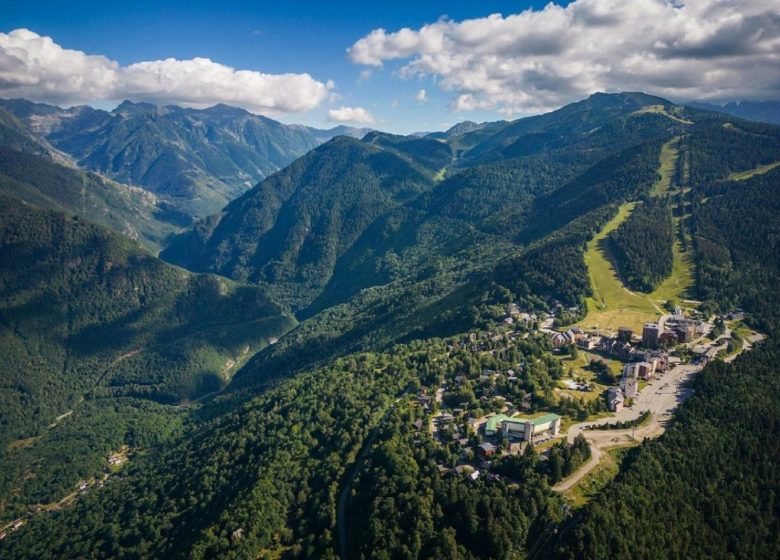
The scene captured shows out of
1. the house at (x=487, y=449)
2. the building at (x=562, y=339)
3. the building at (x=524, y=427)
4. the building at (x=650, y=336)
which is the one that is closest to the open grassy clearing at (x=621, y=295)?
the building at (x=650, y=336)

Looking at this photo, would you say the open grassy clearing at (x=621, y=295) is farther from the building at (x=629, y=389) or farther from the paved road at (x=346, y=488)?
the paved road at (x=346, y=488)

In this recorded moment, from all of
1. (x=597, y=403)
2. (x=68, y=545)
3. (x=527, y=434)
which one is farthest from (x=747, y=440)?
(x=68, y=545)

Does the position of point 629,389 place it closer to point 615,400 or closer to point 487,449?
point 615,400

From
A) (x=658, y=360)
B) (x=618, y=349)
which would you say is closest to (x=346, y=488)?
(x=618, y=349)

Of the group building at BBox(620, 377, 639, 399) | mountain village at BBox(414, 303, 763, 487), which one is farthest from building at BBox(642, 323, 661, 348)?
building at BBox(620, 377, 639, 399)

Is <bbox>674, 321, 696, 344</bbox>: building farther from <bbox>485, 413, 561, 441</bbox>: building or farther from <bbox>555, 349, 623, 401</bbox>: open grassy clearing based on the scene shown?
<bbox>485, 413, 561, 441</bbox>: building
